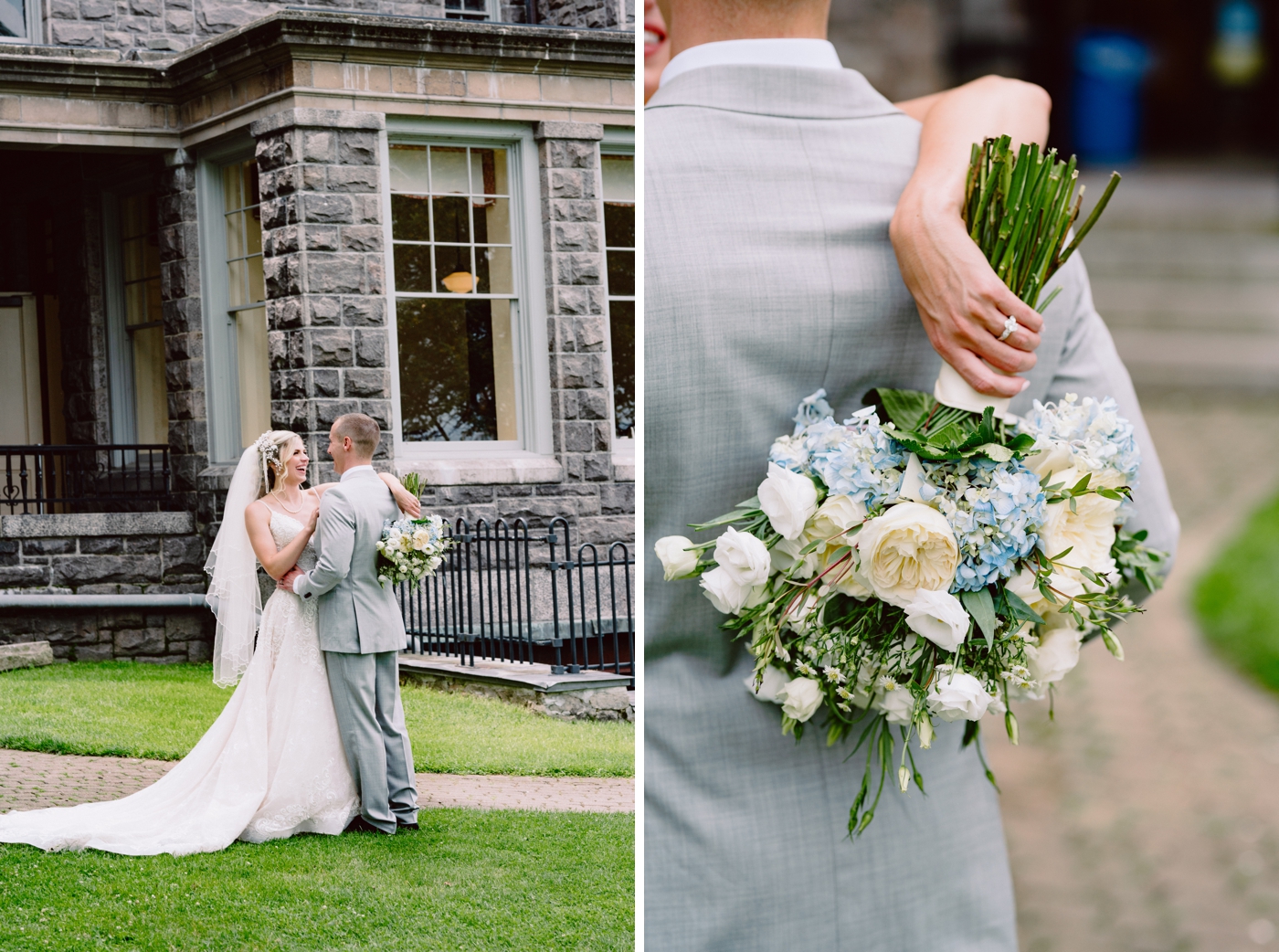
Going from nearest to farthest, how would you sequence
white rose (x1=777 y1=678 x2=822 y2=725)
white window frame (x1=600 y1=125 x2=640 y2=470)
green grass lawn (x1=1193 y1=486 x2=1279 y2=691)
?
white rose (x1=777 y1=678 x2=822 y2=725) < white window frame (x1=600 y1=125 x2=640 y2=470) < green grass lawn (x1=1193 y1=486 x2=1279 y2=691)

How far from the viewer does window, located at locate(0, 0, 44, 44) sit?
2.53 metres

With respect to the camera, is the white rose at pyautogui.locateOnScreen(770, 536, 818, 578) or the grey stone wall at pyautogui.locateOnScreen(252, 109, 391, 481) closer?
the white rose at pyautogui.locateOnScreen(770, 536, 818, 578)

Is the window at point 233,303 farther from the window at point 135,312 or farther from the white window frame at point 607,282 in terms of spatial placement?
the white window frame at point 607,282

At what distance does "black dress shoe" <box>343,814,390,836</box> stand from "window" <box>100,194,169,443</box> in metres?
0.80

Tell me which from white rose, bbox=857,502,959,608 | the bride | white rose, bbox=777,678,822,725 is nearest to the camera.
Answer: white rose, bbox=857,502,959,608

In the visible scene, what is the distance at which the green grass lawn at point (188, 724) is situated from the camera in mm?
2514

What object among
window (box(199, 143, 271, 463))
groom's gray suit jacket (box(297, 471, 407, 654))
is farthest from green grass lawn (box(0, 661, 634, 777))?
window (box(199, 143, 271, 463))

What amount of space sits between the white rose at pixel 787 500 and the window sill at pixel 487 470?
1.08m

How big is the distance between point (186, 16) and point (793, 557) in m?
1.65

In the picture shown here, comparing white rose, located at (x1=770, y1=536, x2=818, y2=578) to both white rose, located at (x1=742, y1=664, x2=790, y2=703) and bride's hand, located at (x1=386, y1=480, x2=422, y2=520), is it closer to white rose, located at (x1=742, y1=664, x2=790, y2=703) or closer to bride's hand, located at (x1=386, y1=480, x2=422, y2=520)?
white rose, located at (x1=742, y1=664, x2=790, y2=703)

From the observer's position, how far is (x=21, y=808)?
8.01 feet

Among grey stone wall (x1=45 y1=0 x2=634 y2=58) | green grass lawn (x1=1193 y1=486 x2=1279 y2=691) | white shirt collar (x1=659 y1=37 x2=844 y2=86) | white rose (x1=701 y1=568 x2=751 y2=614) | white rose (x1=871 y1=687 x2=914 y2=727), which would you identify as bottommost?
green grass lawn (x1=1193 y1=486 x2=1279 y2=691)

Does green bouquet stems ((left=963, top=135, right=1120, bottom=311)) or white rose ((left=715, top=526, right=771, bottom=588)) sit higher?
green bouquet stems ((left=963, top=135, right=1120, bottom=311))

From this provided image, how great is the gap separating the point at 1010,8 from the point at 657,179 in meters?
12.6
